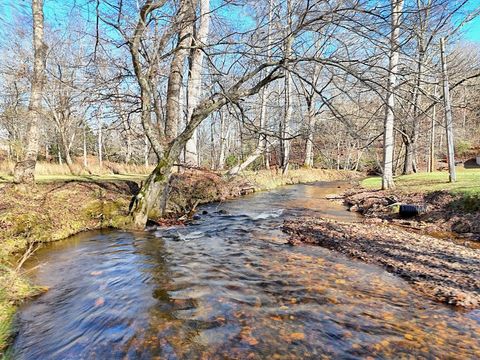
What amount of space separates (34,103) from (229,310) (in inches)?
332

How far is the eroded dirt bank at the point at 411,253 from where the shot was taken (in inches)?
170

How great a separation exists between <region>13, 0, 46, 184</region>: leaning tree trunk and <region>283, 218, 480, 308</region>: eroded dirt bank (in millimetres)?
7304

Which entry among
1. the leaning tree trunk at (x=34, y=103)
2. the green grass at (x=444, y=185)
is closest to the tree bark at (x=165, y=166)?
the leaning tree trunk at (x=34, y=103)

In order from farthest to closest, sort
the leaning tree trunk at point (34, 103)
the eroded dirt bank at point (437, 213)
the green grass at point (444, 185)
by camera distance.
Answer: the green grass at point (444, 185) → the leaning tree trunk at point (34, 103) → the eroded dirt bank at point (437, 213)

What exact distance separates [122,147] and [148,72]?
31.5 m

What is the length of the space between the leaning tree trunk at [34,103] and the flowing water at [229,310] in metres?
3.49

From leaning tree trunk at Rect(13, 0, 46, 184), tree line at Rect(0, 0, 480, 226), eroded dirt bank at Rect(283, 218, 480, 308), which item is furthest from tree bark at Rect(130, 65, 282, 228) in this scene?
eroded dirt bank at Rect(283, 218, 480, 308)

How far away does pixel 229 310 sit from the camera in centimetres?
372

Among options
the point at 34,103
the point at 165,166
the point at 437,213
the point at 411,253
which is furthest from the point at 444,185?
the point at 34,103

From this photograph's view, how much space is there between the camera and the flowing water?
3.01m

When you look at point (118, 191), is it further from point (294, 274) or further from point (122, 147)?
point (122, 147)

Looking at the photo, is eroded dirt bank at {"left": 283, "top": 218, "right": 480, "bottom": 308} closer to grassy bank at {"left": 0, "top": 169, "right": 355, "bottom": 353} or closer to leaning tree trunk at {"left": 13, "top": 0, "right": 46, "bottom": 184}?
grassy bank at {"left": 0, "top": 169, "right": 355, "bottom": 353}

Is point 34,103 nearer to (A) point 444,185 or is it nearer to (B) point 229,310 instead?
(B) point 229,310

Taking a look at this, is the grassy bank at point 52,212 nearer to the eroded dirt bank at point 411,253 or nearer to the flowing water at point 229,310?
the flowing water at point 229,310
